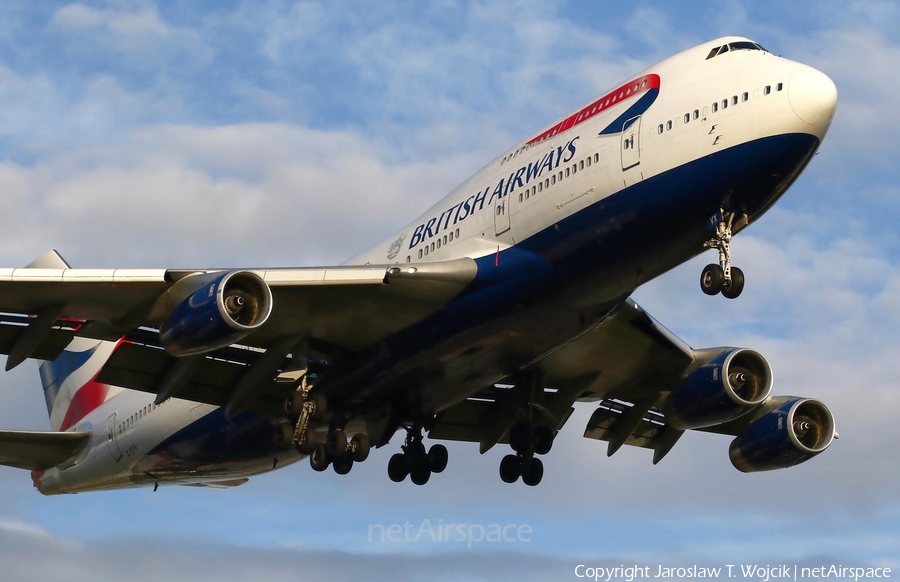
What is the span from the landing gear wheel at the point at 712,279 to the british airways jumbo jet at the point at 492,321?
3cm

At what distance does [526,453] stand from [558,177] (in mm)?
9280

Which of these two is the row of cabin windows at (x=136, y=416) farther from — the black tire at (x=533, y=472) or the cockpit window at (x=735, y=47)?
the cockpit window at (x=735, y=47)

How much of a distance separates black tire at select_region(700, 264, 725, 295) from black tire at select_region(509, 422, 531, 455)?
9.34 meters

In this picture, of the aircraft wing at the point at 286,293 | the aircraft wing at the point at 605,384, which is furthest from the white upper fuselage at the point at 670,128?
the aircraft wing at the point at 605,384

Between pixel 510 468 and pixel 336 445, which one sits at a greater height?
pixel 510 468

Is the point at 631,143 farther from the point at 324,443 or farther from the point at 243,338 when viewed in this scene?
the point at 324,443

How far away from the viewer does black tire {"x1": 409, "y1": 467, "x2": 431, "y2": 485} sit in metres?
31.7

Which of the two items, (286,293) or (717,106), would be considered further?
(286,293)

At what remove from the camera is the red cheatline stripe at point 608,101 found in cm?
2502

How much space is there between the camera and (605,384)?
32719 millimetres

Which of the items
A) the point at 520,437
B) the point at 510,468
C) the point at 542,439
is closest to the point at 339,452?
the point at 520,437

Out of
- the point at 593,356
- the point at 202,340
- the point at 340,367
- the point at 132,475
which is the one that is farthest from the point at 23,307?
the point at 593,356

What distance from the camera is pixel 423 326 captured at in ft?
87.3

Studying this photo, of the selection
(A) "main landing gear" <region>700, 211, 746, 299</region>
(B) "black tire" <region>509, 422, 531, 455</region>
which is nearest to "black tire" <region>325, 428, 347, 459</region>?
(B) "black tire" <region>509, 422, 531, 455</region>
